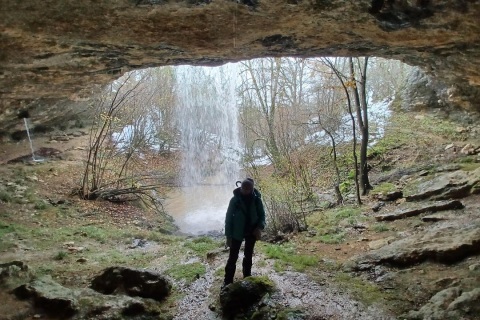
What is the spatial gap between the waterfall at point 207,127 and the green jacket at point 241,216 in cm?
1179

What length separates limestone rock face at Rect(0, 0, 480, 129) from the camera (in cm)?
422

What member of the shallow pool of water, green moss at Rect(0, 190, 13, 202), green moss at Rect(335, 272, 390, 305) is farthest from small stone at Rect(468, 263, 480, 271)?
green moss at Rect(0, 190, 13, 202)

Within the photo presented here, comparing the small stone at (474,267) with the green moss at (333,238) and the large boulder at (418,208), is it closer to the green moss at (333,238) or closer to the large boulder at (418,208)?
the large boulder at (418,208)

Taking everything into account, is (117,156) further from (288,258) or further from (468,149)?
(468,149)

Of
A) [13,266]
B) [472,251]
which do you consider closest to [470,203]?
[472,251]

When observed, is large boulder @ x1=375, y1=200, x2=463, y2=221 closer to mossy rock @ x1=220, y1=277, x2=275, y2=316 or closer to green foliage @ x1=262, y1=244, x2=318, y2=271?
green foliage @ x1=262, y1=244, x2=318, y2=271

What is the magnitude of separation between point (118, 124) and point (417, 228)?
10.5m

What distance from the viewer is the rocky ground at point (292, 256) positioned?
16.8 ft

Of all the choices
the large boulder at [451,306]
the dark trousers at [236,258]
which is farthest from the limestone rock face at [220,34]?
the large boulder at [451,306]

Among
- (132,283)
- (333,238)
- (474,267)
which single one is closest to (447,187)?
(333,238)

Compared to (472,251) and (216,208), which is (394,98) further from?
(472,251)

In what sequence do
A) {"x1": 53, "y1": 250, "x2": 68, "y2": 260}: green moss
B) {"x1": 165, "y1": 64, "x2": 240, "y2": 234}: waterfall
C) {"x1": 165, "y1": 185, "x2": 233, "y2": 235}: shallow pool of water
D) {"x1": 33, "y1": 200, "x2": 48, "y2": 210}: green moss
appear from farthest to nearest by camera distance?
{"x1": 165, "y1": 64, "x2": 240, "y2": 234}: waterfall → {"x1": 165, "y1": 185, "x2": 233, "y2": 235}: shallow pool of water → {"x1": 33, "y1": 200, "x2": 48, "y2": 210}: green moss → {"x1": 53, "y1": 250, "x2": 68, "y2": 260}: green moss

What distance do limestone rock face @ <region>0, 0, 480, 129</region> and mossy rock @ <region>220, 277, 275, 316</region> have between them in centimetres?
325

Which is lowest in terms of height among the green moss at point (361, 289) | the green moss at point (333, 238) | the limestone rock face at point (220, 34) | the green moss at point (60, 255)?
the green moss at point (361, 289)
